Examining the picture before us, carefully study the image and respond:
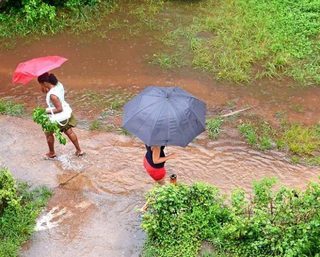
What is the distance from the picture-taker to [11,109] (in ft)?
27.5

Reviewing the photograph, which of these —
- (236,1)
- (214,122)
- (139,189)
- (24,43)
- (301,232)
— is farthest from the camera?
(236,1)

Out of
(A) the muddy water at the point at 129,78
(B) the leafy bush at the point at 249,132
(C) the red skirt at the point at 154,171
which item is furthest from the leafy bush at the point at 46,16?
(C) the red skirt at the point at 154,171

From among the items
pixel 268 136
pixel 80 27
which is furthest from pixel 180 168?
pixel 80 27

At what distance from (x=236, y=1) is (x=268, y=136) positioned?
3851 millimetres

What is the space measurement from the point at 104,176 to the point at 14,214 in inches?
50.8

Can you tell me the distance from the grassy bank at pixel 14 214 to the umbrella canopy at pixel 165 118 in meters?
1.57

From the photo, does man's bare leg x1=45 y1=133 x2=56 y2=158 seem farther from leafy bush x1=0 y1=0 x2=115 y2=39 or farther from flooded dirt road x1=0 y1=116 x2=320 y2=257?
leafy bush x1=0 y1=0 x2=115 y2=39

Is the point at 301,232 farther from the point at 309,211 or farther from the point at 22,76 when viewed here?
the point at 22,76

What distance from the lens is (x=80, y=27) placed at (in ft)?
33.5

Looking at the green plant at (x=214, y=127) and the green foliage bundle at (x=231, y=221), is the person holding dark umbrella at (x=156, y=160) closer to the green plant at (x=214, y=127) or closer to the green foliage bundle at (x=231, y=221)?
the green foliage bundle at (x=231, y=221)

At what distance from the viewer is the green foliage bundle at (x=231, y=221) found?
5.72 metres

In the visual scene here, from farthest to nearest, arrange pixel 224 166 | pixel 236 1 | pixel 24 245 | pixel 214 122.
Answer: pixel 236 1
pixel 214 122
pixel 224 166
pixel 24 245

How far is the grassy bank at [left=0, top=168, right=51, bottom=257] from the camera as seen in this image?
611 centimetres

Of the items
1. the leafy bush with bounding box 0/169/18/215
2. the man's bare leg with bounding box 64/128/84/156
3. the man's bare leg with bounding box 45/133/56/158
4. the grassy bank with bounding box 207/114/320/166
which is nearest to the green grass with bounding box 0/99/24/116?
the man's bare leg with bounding box 45/133/56/158
